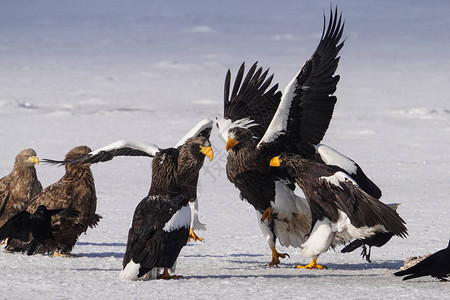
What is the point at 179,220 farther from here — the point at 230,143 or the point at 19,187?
the point at 19,187

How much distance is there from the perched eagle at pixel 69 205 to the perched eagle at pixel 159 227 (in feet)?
3.45

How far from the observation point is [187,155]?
6.71 m

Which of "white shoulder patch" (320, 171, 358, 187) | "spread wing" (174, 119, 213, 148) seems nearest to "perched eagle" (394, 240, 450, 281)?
"white shoulder patch" (320, 171, 358, 187)

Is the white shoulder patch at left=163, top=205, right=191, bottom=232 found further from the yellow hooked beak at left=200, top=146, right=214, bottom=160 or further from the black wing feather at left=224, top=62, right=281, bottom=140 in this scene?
the black wing feather at left=224, top=62, right=281, bottom=140

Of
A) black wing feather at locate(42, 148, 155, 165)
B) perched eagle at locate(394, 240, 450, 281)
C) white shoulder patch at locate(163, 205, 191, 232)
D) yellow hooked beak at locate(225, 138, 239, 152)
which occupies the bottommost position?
Result: perched eagle at locate(394, 240, 450, 281)

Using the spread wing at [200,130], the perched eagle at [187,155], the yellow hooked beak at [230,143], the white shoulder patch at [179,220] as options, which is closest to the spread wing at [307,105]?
the yellow hooked beak at [230,143]

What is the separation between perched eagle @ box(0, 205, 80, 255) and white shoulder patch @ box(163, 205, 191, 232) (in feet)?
3.64

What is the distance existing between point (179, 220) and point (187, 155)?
130cm

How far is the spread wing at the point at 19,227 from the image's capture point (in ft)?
19.6

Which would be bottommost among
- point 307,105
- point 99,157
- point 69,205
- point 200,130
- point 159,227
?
A: point 159,227

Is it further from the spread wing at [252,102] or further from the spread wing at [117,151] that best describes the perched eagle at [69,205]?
the spread wing at [252,102]

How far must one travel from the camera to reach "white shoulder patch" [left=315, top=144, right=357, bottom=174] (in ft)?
23.0

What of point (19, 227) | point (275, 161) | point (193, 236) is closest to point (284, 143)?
point (275, 161)

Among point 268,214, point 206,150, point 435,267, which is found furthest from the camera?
point 268,214
